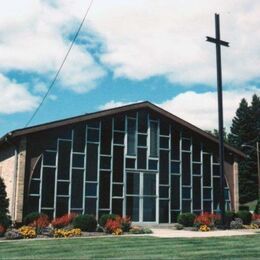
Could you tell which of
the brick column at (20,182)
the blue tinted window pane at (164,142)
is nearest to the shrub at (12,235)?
the brick column at (20,182)

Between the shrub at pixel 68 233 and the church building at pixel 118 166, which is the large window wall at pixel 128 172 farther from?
the shrub at pixel 68 233

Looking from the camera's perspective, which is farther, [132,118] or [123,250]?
[132,118]

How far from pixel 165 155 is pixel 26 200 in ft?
28.9

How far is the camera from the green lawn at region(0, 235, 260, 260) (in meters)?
12.4

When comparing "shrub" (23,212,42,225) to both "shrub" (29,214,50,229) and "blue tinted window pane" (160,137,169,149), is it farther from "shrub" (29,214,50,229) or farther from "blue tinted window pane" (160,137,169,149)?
"blue tinted window pane" (160,137,169,149)

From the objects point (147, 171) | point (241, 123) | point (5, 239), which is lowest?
point (5, 239)

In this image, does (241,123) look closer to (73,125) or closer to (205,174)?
(205,174)

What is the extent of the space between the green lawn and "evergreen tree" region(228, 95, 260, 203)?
50722mm

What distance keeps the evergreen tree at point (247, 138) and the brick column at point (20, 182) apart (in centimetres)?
4599

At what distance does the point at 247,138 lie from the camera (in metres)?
74.9

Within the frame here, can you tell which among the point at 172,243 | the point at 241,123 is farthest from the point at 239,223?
the point at 241,123

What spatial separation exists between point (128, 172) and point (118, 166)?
0.72 m

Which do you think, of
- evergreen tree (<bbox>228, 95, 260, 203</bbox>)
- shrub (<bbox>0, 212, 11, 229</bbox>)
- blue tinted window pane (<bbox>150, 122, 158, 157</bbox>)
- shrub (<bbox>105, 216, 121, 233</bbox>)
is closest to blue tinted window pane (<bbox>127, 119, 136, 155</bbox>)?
blue tinted window pane (<bbox>150, 122, 158, 157</bbox>)

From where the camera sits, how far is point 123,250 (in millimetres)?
13633
